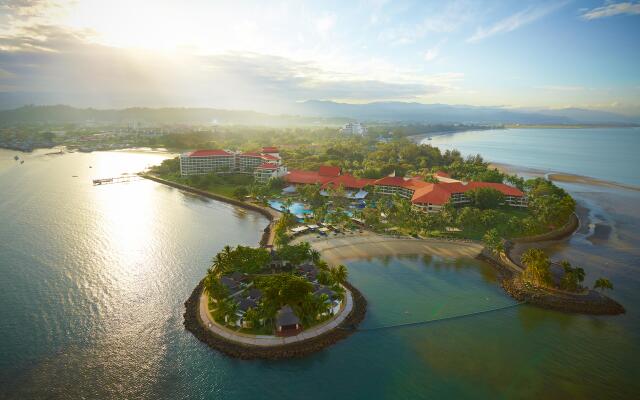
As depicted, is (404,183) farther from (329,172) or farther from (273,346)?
(273,346)

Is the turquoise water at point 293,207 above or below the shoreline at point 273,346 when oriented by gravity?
above

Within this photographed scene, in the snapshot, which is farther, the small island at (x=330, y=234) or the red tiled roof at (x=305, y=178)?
the red tiled roof at (x=305, y=178)

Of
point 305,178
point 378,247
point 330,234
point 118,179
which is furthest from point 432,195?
point 118,179

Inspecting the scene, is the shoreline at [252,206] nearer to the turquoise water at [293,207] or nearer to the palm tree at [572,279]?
the turquoise water at [293,207]

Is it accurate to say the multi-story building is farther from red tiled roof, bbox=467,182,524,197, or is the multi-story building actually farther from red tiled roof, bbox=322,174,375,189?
red tiled roof, bbox=467,182,524,197

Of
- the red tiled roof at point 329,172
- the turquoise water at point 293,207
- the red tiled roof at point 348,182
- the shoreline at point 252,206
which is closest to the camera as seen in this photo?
the shoreline at point 252,206

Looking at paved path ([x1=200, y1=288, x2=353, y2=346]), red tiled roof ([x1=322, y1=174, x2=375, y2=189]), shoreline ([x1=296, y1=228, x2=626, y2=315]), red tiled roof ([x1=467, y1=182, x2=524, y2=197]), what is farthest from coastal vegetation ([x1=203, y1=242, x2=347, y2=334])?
red tiled roof ([x1=467, y1=182, x2=524, y2=197])

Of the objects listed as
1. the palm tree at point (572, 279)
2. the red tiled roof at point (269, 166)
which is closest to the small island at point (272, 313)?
the palm tree at point (572, 279)
